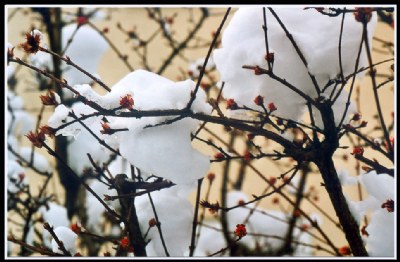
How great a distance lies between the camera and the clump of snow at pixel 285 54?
4.78 feet

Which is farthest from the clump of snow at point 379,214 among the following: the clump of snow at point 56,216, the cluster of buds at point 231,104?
the clump of snow at point 56,216

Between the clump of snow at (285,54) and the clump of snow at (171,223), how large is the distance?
1.63 feet

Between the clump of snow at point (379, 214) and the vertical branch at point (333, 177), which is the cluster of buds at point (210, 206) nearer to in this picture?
the vertical branch at point (333, 177)

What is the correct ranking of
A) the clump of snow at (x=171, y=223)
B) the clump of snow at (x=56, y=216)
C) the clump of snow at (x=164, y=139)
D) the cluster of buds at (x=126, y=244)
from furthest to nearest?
the clump of snow at (x=56, y=216)
the clump of snow at (x=171, y=223)
the cluster of buds at (x=126, y=244)
the clump of snow at (x=164, y=139)

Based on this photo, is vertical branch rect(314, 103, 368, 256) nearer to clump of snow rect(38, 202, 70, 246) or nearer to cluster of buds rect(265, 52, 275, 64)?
cluster of buds rect(265, 52, 275, 64)

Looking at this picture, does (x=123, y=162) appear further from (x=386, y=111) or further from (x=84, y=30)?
(x=386, y=111)

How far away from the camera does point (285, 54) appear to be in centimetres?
149

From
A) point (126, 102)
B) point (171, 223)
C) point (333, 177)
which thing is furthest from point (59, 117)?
point (333, 177)

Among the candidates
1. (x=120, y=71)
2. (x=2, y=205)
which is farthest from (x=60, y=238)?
(x=120, y=71)

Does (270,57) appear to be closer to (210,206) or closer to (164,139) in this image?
(164,139)

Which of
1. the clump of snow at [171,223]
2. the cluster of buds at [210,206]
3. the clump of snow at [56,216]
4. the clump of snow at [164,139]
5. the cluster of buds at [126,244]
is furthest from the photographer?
the clump of snow at [56,216]

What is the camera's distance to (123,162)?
299 centimetres

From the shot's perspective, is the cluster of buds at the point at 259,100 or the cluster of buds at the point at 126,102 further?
the cluster of buds at the point at 259,100

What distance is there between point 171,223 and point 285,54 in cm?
74
